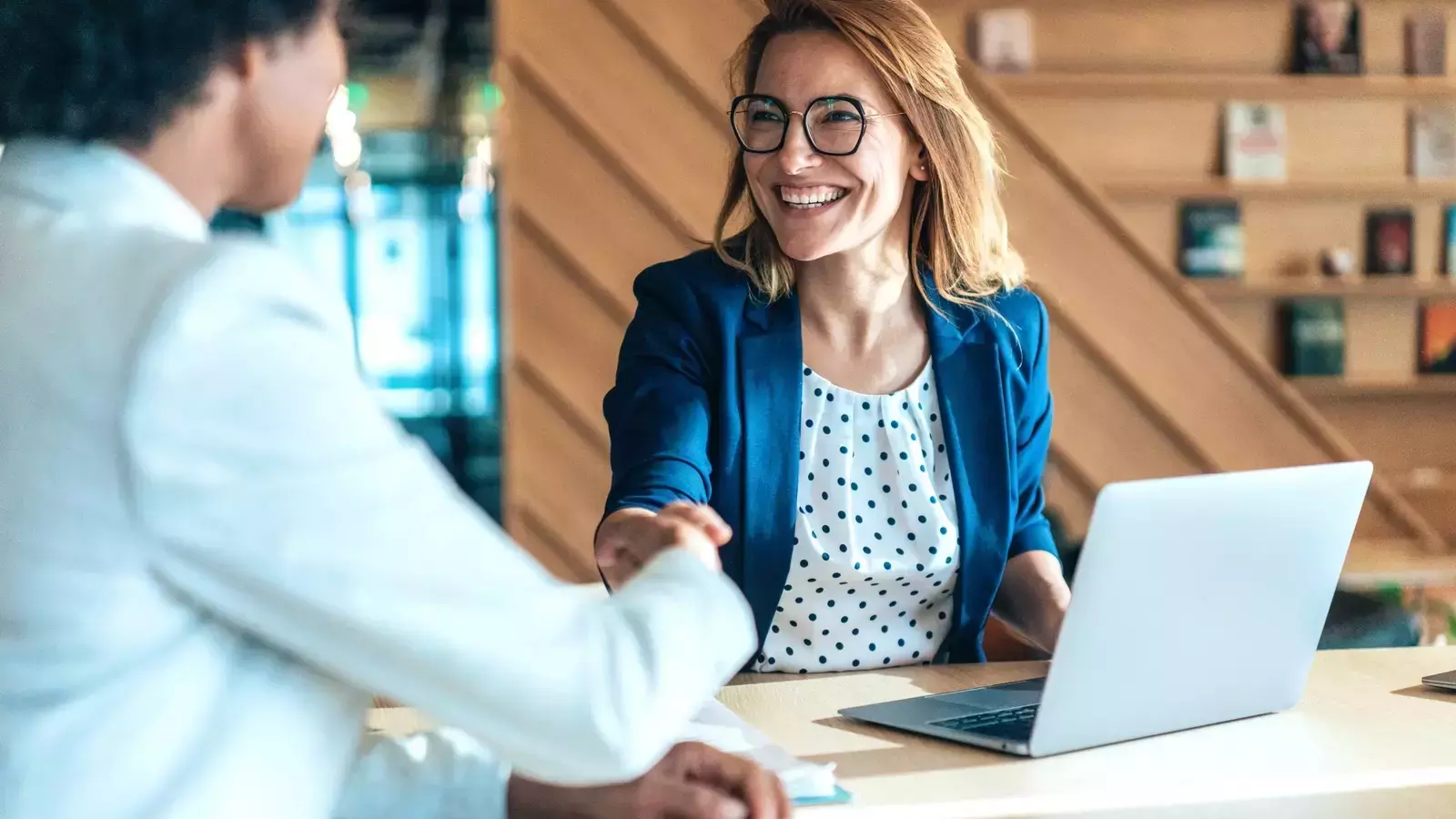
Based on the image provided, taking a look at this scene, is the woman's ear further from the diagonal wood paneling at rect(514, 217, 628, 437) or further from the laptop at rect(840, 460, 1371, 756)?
the diagonal wood paneling at rect(514, 217, 628, 437)

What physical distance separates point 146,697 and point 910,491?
4.12 feet

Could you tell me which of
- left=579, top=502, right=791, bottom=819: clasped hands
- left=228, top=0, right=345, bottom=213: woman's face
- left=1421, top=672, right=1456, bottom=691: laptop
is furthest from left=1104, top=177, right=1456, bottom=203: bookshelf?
left=228, top=0, right=345, bottom=213: woman's face

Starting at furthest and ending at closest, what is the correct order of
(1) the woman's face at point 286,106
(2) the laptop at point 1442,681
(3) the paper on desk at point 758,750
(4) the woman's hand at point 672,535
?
1. (2) the laptop at point 1442,681
2. (3) the paper on desk at point 758,750
3. (4) the woman's hand at point 672,535
4. (1) the woman's face at point 286,106

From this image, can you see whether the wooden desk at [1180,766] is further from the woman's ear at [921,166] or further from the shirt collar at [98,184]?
the woman's ear at [921,166]

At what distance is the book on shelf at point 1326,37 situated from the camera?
14.8 feet

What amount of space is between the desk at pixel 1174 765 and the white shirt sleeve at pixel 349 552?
35 cm

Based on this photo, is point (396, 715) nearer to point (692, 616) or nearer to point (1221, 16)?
point (692, 616)

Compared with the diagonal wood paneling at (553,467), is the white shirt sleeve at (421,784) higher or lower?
higher

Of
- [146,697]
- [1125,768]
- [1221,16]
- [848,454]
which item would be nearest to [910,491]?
[848,454]

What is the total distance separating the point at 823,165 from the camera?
1978 mm

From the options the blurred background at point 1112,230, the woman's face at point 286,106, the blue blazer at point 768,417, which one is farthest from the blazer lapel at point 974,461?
the blurred background at point 1112,230

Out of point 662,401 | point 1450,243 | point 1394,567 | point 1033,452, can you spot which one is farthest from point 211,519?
point 1450,243

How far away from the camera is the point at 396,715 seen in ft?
4.80

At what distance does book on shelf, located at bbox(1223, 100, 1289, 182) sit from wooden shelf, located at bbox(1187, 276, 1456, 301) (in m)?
0.32
